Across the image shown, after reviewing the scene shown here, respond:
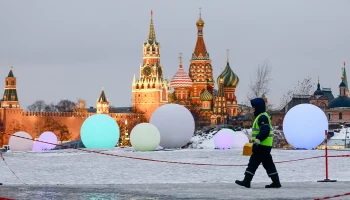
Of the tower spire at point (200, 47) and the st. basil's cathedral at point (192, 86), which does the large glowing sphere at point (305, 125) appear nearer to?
the st. basil's cathedral at point (192, 86)

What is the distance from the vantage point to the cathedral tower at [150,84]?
591ft

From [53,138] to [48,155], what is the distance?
9058 millimetres

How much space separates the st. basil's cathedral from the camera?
144 metres

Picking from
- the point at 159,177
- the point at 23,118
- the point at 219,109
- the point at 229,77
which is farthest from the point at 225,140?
the point at 23,118

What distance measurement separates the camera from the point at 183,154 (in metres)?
26.3

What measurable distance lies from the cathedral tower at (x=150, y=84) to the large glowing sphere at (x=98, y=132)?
475 ft

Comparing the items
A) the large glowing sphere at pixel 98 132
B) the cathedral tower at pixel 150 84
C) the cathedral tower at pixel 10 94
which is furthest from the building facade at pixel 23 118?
the large glowing sphere at pixel 98 132

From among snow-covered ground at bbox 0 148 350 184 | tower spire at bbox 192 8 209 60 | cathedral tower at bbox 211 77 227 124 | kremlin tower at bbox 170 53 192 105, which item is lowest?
snow-covered ground at bbox 0 148 350 184

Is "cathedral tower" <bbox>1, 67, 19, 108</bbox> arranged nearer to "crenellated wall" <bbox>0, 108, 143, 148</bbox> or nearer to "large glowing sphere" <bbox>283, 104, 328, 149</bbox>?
"crenellated wall" <bbox>0, 108, 143, 148</bbox>

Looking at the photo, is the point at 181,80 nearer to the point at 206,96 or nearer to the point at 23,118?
the point at 206,96

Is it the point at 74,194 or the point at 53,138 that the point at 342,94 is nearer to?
the point at 53,138

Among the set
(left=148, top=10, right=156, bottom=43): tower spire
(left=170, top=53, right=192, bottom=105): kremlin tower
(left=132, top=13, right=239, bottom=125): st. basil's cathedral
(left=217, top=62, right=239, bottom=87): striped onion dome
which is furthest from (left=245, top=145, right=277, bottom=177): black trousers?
(left=148, top=10, right=156, bottom=43): tower spire

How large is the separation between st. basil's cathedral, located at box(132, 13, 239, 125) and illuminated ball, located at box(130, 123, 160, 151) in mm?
104568

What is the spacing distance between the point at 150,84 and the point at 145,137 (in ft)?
498
